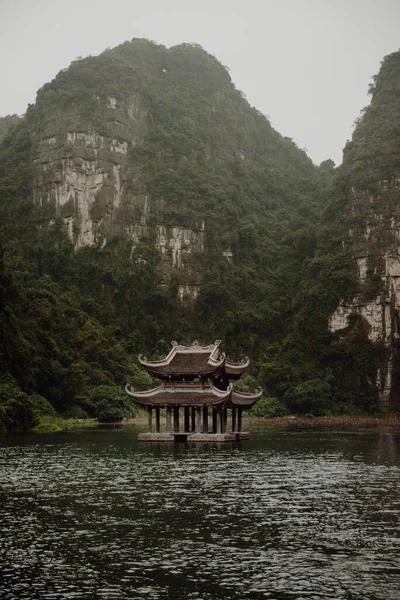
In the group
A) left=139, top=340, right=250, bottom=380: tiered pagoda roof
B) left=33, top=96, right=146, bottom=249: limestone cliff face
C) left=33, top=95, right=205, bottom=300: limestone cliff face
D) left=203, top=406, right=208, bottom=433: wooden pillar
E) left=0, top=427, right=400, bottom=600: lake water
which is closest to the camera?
left=0, top=427, right=400, bottom=600: lake water

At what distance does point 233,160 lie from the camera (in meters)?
155

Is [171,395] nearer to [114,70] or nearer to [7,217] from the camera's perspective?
[7,217]

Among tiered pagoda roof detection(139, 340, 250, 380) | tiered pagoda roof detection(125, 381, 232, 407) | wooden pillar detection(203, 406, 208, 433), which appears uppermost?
tiered pagoda roof detection(139, 340, 250, 380)

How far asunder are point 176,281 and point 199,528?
10584cm

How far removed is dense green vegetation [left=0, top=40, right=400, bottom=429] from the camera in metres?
80.1

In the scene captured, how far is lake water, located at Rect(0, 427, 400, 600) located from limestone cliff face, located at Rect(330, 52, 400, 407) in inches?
→ 2843

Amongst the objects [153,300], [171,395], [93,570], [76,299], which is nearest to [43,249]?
[76,299]

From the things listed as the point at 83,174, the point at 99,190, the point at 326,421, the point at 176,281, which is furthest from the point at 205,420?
the point at 83,174

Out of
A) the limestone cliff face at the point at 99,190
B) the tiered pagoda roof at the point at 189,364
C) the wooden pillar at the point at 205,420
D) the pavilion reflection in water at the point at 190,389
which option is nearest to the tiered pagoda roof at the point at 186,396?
the pavilion reflection in water at the point at 190,389

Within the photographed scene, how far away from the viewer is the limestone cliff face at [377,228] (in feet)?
350

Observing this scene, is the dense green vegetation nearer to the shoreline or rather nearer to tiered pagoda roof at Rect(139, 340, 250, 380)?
the shoreline

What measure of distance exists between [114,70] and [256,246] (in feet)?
138

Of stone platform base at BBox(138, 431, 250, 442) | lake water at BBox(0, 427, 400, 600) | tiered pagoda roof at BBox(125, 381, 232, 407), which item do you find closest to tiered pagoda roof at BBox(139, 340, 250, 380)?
tiered pagoda roof at BBox(125, 381, 232, 407)

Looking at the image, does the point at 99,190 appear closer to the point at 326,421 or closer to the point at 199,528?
the point at 326,421
